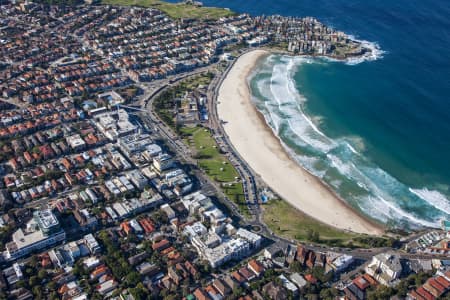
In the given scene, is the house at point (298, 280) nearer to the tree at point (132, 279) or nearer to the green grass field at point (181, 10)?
the tree at point (132, 279)

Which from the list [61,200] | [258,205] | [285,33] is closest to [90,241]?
[61,200]

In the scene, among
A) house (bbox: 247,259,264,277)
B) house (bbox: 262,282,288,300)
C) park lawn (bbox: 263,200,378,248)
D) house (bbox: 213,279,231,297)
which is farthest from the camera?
park lawn (bbox: 263,200,378,248)

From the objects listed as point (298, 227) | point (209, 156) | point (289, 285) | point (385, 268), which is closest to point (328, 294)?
point (289, 285)

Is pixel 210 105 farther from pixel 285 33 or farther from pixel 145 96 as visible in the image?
pixel 285 33

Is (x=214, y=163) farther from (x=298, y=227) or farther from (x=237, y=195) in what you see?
(x=298, y=227)

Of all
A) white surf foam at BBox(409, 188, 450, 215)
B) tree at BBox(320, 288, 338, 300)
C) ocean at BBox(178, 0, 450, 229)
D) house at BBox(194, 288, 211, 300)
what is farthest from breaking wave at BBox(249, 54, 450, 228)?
house at BBox(194, 288, 211, 300)

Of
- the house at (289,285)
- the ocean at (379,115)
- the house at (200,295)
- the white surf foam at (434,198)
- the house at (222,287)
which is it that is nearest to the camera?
the house at (200,295)

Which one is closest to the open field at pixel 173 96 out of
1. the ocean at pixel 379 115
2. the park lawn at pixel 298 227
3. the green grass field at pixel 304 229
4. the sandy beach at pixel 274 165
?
the sandy beach at pixel 274 165

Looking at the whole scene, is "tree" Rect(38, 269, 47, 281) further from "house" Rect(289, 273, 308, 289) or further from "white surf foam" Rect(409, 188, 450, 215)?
"white surf foam" Rect(409, 188, 450, 215)

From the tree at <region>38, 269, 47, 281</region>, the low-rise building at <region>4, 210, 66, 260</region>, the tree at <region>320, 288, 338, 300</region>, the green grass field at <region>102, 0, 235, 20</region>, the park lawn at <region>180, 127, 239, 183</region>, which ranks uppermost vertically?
the green grass field at <region>102, 0, 235, 20</region>
